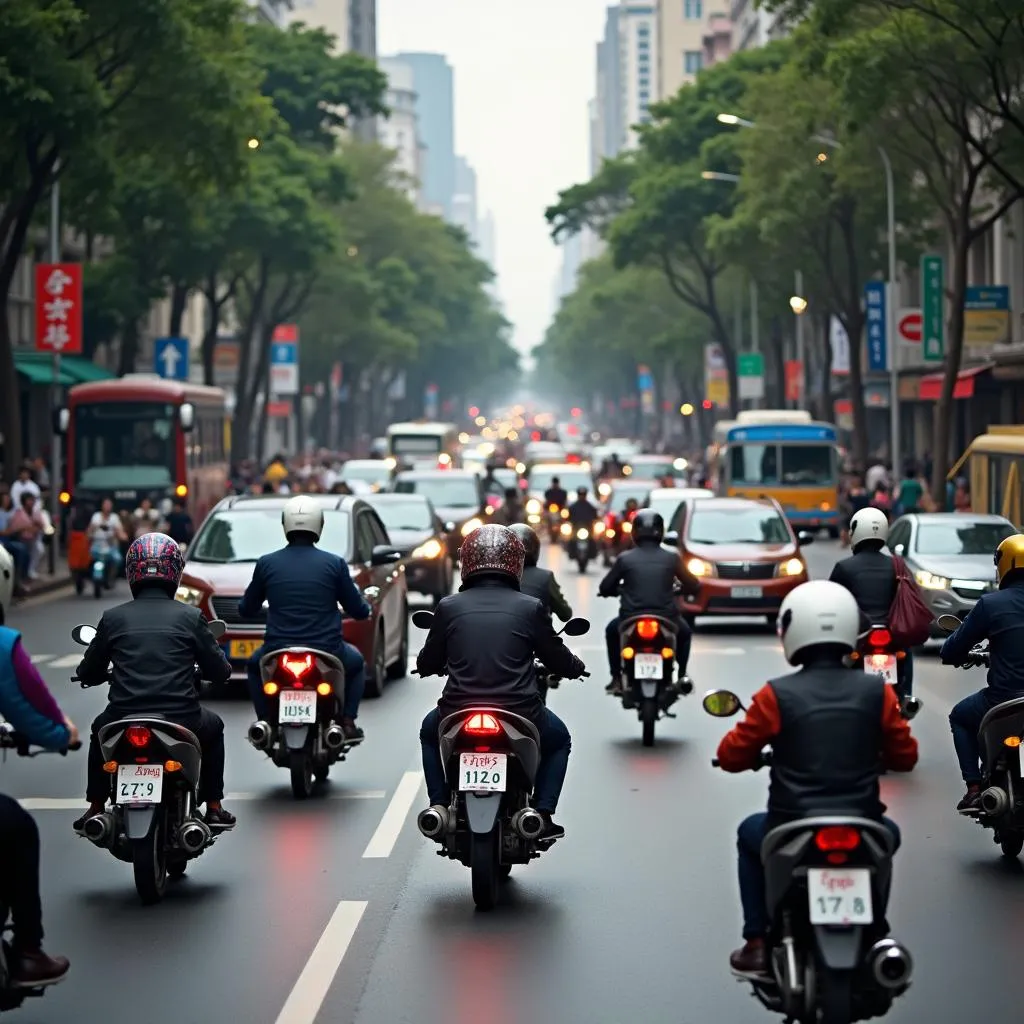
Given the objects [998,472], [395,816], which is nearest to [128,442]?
[998,472]

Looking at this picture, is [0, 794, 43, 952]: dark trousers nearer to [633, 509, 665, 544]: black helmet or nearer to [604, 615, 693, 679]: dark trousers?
[604, 615, 693, 679]: dark trousers

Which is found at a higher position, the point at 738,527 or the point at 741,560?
the point at 738,527

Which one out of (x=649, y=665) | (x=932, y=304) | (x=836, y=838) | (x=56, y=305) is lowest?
(x=649, y=665)

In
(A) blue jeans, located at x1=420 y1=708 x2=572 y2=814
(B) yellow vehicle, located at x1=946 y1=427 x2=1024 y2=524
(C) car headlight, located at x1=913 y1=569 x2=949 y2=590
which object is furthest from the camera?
(B) yellow vehicle, located at x1=946 y1=427 x2=1024 y2=524

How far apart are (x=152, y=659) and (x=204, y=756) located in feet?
1.85

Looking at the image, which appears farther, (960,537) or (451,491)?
(451,491)

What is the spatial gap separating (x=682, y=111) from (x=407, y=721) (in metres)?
58.2

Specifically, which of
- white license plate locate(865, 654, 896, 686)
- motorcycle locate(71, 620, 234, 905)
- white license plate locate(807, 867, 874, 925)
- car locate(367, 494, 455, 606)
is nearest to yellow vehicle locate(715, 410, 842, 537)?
Result: car locate(367, 494, 455, 606)

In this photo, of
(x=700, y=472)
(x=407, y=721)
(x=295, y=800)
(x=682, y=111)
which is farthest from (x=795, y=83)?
(x=295, y=800)

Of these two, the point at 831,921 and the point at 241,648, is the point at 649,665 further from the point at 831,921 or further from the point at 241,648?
the point at 831,921

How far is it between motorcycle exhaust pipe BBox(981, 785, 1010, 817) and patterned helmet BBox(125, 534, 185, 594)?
3.70 metres

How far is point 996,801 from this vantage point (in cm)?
1075

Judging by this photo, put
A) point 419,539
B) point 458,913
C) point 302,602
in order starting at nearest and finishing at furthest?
point 458,913
point 302,602
point 419,539

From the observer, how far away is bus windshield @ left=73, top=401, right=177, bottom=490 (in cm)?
4291
